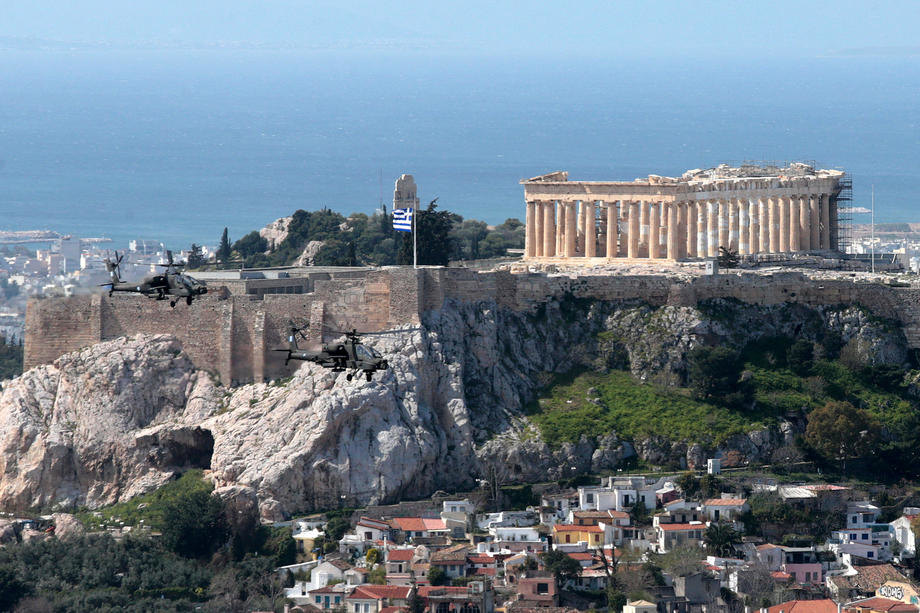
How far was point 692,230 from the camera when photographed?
350 feet

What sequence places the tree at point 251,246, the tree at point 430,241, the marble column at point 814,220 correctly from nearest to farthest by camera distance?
1. the tree at point 430,241
2. the marble column at point 814,220
3. the tree at point 251,246

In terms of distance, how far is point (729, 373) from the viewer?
94.3 m

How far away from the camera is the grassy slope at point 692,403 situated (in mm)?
92250

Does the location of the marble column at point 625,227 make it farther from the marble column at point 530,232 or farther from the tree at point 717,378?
the tree at point 717,378

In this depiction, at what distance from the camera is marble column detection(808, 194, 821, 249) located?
11150cm

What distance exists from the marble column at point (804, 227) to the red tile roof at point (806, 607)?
31061 millimetres

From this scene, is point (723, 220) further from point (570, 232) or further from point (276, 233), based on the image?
point (276, 233)

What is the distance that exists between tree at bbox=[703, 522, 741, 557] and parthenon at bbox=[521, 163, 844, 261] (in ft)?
69.0

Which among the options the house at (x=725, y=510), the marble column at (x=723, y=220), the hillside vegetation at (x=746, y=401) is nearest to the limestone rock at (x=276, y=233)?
the marble column at (x=723, y=220)

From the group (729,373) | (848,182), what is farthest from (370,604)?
(848,182)

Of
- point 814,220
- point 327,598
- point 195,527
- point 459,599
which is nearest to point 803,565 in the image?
point 459,599

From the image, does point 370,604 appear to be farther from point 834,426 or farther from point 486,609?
point 834,426

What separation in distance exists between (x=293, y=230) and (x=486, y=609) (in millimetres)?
50885

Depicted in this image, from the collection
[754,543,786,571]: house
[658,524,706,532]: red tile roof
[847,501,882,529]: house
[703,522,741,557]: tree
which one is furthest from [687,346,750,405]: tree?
[754,543,786,571]: house
